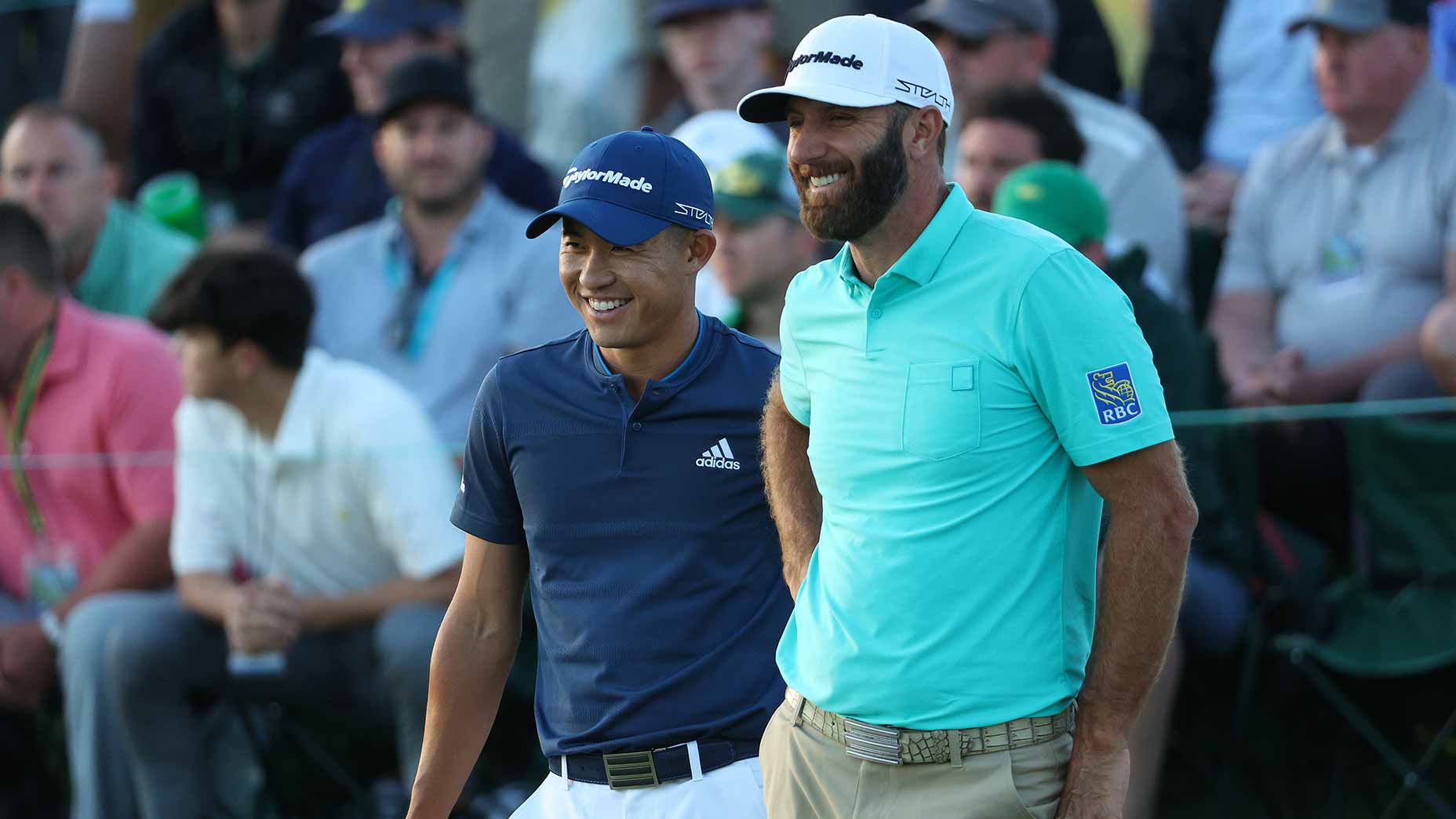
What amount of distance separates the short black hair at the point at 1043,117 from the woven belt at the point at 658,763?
2857 millimetres

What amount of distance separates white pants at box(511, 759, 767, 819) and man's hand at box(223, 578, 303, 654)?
2425 millimetres

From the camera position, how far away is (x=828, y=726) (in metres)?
3.09

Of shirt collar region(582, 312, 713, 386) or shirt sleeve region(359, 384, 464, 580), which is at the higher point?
shirt collar region(582, 312, 713, 386)

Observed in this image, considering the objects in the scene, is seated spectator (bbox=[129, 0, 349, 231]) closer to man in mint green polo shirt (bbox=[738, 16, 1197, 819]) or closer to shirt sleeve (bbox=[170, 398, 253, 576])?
shirt sleeve (bbox=[170, 398, 253, 576])

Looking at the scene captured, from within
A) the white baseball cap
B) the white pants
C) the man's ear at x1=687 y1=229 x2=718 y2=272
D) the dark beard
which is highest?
the white baseball cap

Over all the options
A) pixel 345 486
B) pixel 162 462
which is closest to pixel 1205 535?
pixel 345 486

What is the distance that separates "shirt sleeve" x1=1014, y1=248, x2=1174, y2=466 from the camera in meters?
2.83

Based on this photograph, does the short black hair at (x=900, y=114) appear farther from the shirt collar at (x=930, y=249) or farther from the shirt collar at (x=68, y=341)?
the shirt collar at (x=68, y=341)

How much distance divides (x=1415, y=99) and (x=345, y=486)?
3619mm

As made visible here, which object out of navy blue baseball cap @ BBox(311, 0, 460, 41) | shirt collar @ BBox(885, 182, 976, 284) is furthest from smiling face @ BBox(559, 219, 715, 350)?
navy blue baseball cap @ BBox(311, 0, 460, 41)

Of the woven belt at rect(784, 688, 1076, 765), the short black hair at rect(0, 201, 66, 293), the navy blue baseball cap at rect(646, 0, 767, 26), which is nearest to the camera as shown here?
the woven belt at rect(784, 688, 1076, 765)

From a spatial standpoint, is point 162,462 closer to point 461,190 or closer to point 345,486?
point 345,486

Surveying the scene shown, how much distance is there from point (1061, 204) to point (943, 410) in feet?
7.23

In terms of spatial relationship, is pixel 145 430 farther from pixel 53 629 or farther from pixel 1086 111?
pixel 1086 111
